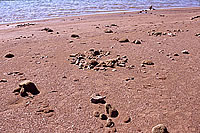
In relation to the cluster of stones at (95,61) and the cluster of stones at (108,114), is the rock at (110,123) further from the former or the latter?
the cluster of stones at (95,61)

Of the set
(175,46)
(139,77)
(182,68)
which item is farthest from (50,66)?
(175,46)

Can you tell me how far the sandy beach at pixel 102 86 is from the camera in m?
3.23

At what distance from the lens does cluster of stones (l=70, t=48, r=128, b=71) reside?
5.48 m

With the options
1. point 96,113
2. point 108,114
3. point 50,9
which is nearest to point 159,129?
point 108,114

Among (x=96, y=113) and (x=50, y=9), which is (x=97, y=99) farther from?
(x=50, y=9)

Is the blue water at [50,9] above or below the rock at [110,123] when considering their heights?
above

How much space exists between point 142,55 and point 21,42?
495 centimetres

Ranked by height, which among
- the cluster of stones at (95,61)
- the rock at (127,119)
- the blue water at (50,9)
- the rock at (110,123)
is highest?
the blue water at (50,9)

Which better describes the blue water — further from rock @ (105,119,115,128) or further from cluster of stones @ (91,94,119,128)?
rock @ (105,119,115,128)

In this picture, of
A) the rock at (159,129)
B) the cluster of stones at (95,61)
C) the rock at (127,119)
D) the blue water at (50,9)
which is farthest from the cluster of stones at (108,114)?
the blue water at (50,9)

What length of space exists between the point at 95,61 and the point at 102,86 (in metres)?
1.30

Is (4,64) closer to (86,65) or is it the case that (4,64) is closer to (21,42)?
(86,65)

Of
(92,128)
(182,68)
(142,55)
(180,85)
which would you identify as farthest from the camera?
(142,55)

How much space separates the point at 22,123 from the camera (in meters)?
3.24
